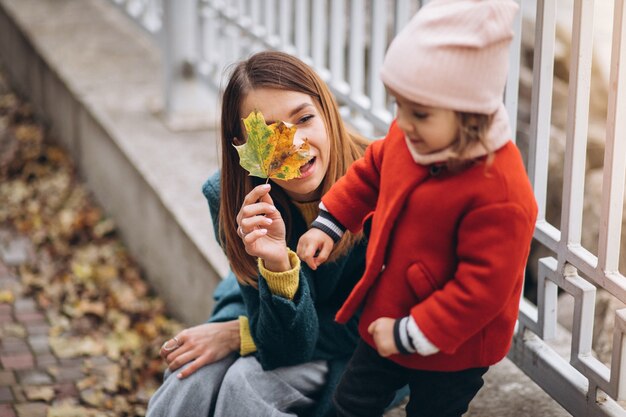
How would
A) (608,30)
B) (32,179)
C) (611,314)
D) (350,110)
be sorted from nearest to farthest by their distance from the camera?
(611,314), (350,110), (608,30), (32,179)

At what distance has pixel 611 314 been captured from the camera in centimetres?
368

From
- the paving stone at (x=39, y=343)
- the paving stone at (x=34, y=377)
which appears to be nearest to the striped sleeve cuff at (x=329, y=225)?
the paving stone at (x=34, y=377)

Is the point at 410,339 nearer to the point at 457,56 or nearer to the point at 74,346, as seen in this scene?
the point at 457,56

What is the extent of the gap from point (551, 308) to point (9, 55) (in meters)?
5.75

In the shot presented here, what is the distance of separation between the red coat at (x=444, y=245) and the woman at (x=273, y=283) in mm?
287

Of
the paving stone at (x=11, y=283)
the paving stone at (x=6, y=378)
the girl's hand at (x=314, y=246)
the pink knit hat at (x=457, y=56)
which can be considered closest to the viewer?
the pink knit hat at (x=457, y=56)

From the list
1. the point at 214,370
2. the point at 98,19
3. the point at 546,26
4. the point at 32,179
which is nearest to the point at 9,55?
the point at 98,19

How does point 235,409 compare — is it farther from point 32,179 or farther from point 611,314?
point 32,179

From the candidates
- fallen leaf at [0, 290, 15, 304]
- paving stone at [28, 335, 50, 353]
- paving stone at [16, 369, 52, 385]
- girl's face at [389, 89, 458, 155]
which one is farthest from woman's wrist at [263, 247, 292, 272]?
fallen leaf at [0, 290, 15, 304]

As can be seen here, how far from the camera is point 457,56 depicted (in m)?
1.76

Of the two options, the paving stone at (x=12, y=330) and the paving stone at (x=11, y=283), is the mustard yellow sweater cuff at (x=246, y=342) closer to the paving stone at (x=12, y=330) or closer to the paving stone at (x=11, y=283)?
the paving stone at (x=12, y=330)

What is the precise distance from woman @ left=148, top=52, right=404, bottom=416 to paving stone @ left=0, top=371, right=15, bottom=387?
124cm

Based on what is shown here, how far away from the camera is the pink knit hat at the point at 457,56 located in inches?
69.3

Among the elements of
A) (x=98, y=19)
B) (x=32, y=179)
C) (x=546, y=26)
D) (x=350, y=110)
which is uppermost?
(x=546, y=26)
